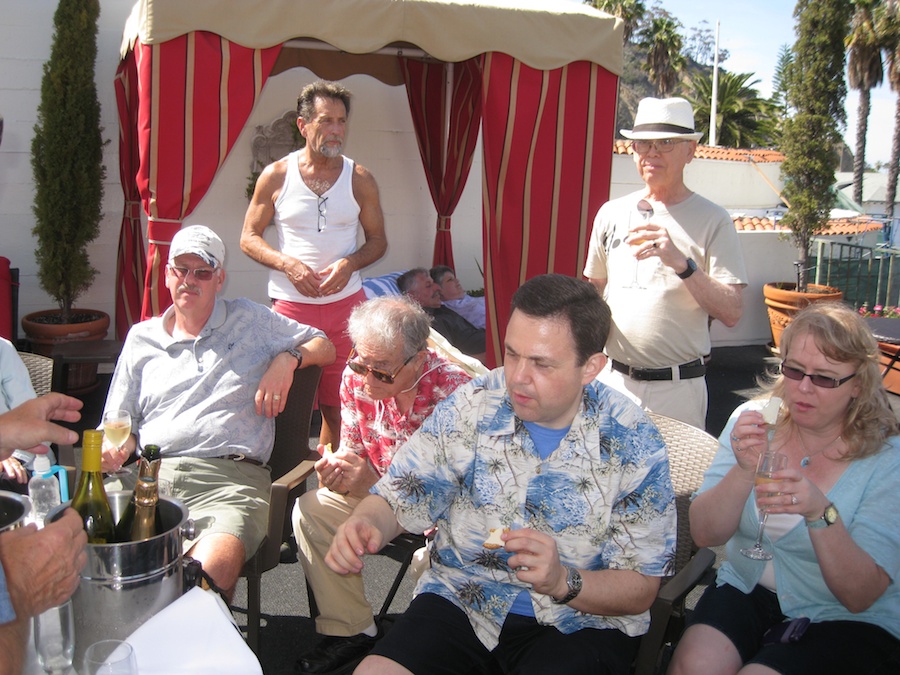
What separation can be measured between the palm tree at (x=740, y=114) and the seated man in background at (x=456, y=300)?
31.0 metres

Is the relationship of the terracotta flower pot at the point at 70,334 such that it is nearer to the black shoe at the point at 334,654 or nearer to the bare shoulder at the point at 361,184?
the bare shoulder at the point at 361,184

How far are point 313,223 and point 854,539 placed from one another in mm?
2913

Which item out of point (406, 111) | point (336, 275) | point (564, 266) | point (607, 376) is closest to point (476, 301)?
point (564, 266)

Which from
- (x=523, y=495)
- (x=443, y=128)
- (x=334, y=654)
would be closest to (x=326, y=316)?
(x=334, y=654)

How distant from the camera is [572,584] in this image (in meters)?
1.74

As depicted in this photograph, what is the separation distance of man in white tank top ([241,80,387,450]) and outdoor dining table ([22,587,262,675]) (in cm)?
236

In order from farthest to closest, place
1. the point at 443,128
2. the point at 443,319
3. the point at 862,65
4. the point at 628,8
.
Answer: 1. the point at 628,8
2. the point at 862,65
3. the point at 443,128
4. the point at 443,319

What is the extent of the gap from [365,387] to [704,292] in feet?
4.46

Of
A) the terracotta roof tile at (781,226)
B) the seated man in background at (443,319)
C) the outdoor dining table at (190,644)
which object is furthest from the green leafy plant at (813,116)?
the outdoor dining table at (190,644)

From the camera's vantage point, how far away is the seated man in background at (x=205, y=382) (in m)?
2.73

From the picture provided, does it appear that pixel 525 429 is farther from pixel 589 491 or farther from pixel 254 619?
pixel 254 619

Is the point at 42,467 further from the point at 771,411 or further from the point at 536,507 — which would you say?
the point at 771,411

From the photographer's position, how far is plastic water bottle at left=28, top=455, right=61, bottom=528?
190 cm

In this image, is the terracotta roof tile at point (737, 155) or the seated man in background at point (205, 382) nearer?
the seated man in background at point (205, 382)
